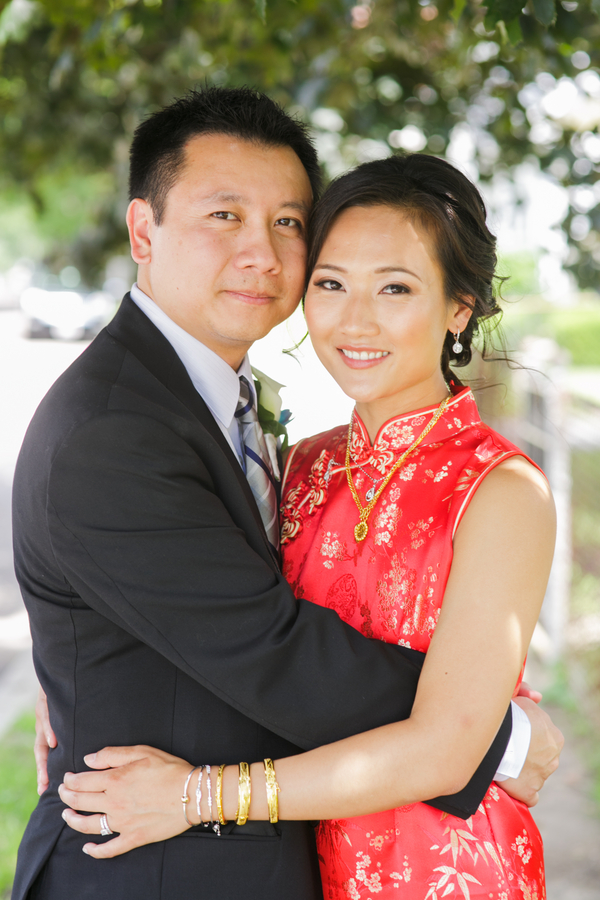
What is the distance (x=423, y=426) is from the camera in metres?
2.04

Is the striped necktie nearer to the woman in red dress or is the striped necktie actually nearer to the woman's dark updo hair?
the woman in red dress

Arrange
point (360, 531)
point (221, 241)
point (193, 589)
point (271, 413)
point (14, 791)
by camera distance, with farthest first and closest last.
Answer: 1. point (14, 791)
2. point (271, 413)
3. point (221, 241)
4. point (360, 531)
5. point (193, 589)

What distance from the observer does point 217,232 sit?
2.07 meters

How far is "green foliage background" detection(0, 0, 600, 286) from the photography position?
124 inches

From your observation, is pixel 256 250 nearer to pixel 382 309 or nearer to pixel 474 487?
pixel 382 309

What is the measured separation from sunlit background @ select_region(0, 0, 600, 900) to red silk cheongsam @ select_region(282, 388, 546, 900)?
0.46m

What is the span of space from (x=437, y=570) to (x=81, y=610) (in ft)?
2.47

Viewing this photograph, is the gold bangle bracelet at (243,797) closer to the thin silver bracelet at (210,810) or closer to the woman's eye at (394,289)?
the thin silver bracelet at (210,810)

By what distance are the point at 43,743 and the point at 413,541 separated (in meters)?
1.05

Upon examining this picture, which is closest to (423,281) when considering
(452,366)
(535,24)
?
(452,366)

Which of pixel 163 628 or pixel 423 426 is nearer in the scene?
pixel 163 628

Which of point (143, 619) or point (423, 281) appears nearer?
point (143, 619)

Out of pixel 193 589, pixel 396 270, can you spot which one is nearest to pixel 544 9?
pixel 396 270

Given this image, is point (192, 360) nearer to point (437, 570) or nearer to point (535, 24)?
point (437, 570)
